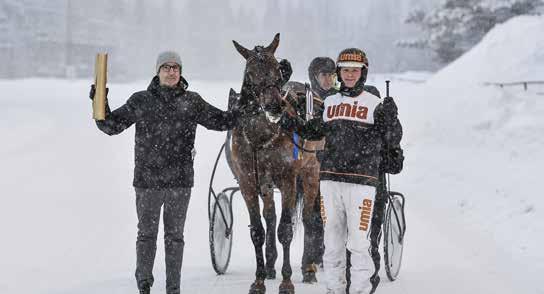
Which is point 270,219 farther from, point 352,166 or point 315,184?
point 352,166

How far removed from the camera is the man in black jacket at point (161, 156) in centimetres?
556

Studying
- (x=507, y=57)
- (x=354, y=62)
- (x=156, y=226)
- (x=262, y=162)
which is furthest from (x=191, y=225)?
(x=507, y=57)

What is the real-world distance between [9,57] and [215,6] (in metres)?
32.5

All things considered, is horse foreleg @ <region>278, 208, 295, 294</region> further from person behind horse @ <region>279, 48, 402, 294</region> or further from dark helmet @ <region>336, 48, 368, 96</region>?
dark helmet @ <region>336, 48, 368, 96</region>

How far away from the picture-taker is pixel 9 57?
165 ft

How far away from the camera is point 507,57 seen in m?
24.2

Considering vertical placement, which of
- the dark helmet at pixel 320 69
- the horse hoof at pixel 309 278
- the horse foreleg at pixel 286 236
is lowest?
the horse hoof at pixel 309 278

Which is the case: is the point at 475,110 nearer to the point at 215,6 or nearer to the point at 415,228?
the point at 415,228

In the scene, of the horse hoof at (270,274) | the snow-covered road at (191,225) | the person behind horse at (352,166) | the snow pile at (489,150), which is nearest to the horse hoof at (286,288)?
the snow-covered road at (191,225)

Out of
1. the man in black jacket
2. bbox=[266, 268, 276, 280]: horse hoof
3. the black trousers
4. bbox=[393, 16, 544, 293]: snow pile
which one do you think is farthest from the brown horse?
bbox=[393, 16, 544, 293]: snow pile

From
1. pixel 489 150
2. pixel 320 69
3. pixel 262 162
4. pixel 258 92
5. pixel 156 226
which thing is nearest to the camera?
pixel 156 226

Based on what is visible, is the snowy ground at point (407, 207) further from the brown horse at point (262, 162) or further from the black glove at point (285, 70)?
the black glove at point (285, 70)

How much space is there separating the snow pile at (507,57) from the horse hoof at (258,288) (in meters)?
17.9

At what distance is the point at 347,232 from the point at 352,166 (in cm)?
63
